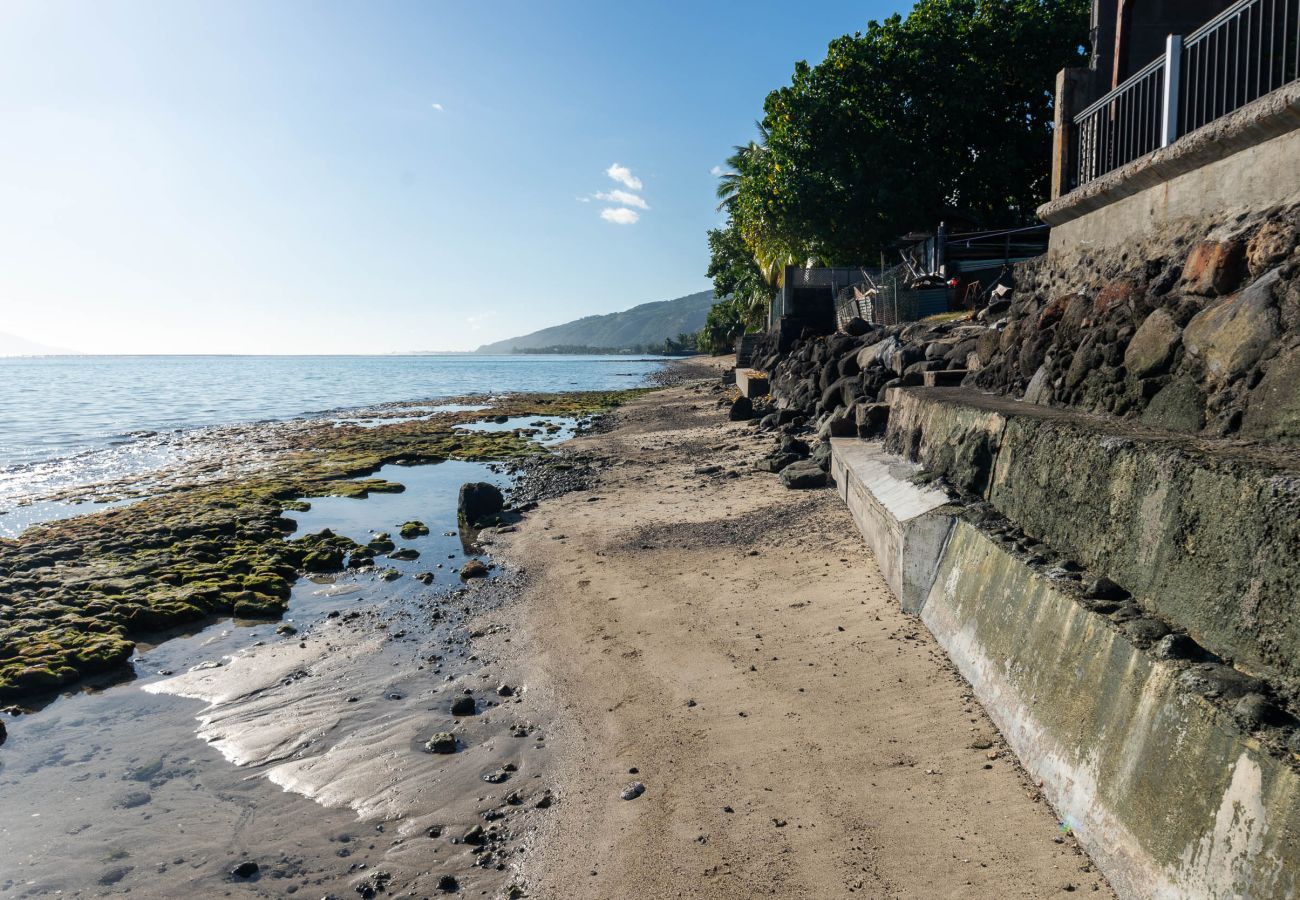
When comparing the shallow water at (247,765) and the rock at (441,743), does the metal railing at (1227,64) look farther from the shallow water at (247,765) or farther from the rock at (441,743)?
the shallow water at (247,765)

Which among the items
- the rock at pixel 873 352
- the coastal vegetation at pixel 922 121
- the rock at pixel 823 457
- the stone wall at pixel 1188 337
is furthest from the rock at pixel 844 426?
the coastal vegetation at pixel 922 121

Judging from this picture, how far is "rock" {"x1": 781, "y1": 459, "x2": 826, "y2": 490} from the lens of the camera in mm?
10789

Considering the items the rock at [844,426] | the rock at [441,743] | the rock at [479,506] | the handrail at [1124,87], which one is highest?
the handrail at [1124,87]

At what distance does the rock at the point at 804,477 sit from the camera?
35.4ft

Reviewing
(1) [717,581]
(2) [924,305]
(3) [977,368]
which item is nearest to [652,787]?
(1) [717,581]

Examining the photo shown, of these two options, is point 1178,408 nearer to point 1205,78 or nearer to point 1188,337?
point 1188,337

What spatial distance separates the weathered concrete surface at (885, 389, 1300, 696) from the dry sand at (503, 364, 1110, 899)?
1056 millimetres

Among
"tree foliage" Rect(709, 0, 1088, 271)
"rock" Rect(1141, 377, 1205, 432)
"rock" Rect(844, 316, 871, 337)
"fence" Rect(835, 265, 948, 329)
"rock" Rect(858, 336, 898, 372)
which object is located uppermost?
"tree foliage" Rect(709, 0, 1088, 271)

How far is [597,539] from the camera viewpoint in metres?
9.84

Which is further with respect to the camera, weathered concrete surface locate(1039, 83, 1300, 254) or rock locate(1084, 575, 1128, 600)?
weathered concrete surface locate(1039, 83, 1300, 254)

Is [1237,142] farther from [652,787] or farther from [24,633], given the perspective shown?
[24,633]

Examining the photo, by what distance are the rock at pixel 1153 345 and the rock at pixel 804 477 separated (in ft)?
18.2

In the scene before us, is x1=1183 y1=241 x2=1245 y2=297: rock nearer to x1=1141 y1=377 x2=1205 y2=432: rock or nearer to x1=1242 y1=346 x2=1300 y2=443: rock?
x1=1141 y1=377 x2=1205 y2=432: rock

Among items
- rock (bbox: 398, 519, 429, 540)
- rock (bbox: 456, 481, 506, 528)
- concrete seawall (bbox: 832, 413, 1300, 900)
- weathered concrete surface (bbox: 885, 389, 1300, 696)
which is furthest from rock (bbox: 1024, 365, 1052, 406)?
rock (bbox: 398, 519, 429, 540)
